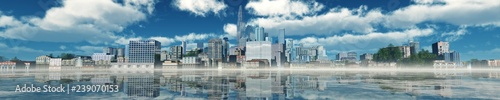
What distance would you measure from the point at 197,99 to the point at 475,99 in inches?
589

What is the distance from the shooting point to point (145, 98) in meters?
18.8

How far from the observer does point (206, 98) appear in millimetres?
18797

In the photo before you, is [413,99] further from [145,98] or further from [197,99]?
[145,98]

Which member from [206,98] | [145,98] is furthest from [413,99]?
[145,98]

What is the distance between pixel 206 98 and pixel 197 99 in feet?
2.34

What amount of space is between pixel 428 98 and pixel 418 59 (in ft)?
637

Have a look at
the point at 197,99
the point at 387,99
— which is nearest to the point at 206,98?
the point at 197,99

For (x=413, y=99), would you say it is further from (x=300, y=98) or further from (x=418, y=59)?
(x=418, y=59)

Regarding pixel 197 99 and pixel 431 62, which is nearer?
pixel 197 99

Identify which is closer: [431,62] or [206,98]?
[206,98]

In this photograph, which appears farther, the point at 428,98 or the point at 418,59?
the point at 418,59

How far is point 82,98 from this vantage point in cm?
1852

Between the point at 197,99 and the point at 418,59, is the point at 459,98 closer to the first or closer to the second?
the point at 197,99

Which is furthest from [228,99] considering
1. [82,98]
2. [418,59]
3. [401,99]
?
[418,59]
